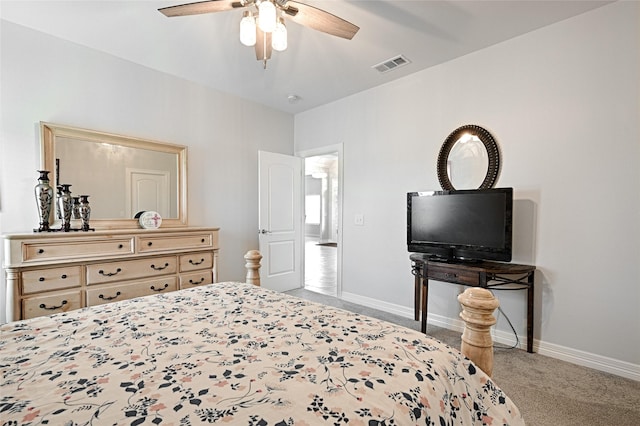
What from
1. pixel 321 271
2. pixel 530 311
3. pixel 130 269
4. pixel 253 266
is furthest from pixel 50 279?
pixel 321 271

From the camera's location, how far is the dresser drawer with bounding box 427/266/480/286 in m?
2.46

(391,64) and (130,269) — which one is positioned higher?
(391,64)

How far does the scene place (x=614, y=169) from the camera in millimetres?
2227

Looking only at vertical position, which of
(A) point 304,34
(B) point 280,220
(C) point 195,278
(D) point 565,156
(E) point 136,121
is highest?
(A) point 304,34

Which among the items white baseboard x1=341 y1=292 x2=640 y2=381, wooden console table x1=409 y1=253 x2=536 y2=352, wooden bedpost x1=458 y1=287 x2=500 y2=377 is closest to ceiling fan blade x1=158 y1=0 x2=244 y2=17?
wooden bedpost x1=458 y1=287 x2=500 y2=377

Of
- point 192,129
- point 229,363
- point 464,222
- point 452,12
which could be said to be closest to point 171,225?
point 192,129

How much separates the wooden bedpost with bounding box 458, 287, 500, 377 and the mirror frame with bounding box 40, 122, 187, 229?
3056mm

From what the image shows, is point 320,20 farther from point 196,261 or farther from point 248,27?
point 196,261

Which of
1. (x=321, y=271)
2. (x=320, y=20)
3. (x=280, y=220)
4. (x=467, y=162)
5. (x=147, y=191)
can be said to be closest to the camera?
(x=320, y=20)

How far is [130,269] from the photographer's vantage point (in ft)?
8.55

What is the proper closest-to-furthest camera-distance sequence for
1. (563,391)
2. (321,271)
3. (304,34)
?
(563,391) < (304,34) < (321,271)

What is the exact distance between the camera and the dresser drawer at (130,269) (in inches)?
95.3

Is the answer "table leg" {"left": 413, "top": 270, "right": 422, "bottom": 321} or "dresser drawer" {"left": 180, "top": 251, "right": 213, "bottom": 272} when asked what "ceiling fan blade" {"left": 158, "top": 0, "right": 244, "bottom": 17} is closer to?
"dresser drawer" {"left": 180, "top": 251, "right": 213, "bottom": 272}

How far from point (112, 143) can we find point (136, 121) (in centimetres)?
35
